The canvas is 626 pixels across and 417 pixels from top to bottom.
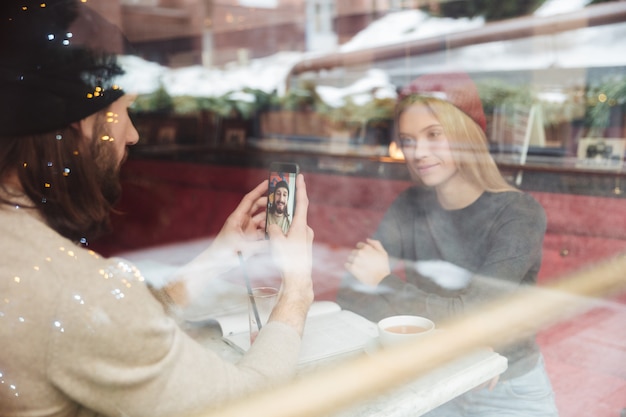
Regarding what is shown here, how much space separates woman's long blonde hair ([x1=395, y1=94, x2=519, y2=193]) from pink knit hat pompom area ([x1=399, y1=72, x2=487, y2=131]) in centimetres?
2

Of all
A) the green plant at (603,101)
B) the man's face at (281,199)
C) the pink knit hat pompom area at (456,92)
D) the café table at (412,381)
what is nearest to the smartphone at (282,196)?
the man's face at (281,199)

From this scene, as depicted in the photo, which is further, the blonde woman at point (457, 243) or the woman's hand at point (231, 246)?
the blonde woman at point (457, 243)

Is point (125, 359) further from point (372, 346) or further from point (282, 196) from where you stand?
point (372, 346)

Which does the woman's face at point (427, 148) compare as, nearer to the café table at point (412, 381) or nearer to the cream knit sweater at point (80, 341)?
the café table at point (412, 381)

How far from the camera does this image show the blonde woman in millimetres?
1273

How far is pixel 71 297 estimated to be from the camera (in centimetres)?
64

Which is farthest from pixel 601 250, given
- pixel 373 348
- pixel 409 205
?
pixel 373 348

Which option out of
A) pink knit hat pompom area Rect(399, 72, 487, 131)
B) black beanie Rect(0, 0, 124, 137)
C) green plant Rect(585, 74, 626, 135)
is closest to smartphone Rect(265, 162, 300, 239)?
black beanie Rect(0, 0, 124, 137)

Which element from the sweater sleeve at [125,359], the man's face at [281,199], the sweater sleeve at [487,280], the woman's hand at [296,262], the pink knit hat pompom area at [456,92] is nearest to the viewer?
the sweater sleeve at [125,359]

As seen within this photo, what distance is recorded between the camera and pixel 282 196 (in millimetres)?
948

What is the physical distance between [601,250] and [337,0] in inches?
150

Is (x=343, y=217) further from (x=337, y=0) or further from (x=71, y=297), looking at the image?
(x=337, y=0)

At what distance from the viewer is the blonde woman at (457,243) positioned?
4.18 ft

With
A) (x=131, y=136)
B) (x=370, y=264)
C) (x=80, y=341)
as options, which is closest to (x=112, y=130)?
(x=131, y=136)
